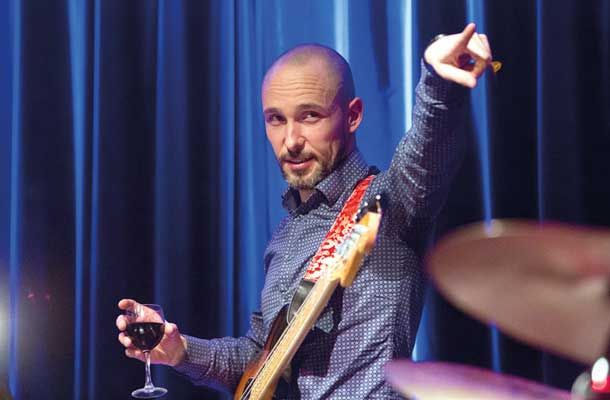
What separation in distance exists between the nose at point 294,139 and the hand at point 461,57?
452 mm

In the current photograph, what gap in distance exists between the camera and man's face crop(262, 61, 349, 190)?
1723 millimetres

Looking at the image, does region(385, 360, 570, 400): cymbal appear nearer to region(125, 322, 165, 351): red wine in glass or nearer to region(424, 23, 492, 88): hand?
region(424, 23, 492, 88): hand

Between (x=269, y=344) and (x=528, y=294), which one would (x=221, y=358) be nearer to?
(x=269, y=344)

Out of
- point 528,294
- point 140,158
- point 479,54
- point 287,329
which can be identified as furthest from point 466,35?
point 140,158

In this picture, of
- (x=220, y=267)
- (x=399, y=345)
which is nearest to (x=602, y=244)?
(x=399, y=345)

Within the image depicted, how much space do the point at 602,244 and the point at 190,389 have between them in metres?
1.85

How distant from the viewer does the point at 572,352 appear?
61 cm

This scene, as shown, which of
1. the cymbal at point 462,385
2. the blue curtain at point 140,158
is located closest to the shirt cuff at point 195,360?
the blue curtain at point 140,158

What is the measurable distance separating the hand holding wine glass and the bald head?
577 millimetres

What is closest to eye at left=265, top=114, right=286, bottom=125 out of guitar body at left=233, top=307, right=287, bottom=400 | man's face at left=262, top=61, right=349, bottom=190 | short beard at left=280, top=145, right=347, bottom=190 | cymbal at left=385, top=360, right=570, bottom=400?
man's face at left=262, top=61, right=349, bottom=190

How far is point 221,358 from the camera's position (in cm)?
183

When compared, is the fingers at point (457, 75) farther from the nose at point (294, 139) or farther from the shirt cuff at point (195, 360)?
the shirt cuff at point (195, 360)

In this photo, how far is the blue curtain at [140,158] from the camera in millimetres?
2182

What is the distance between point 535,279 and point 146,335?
1251 millimetres
